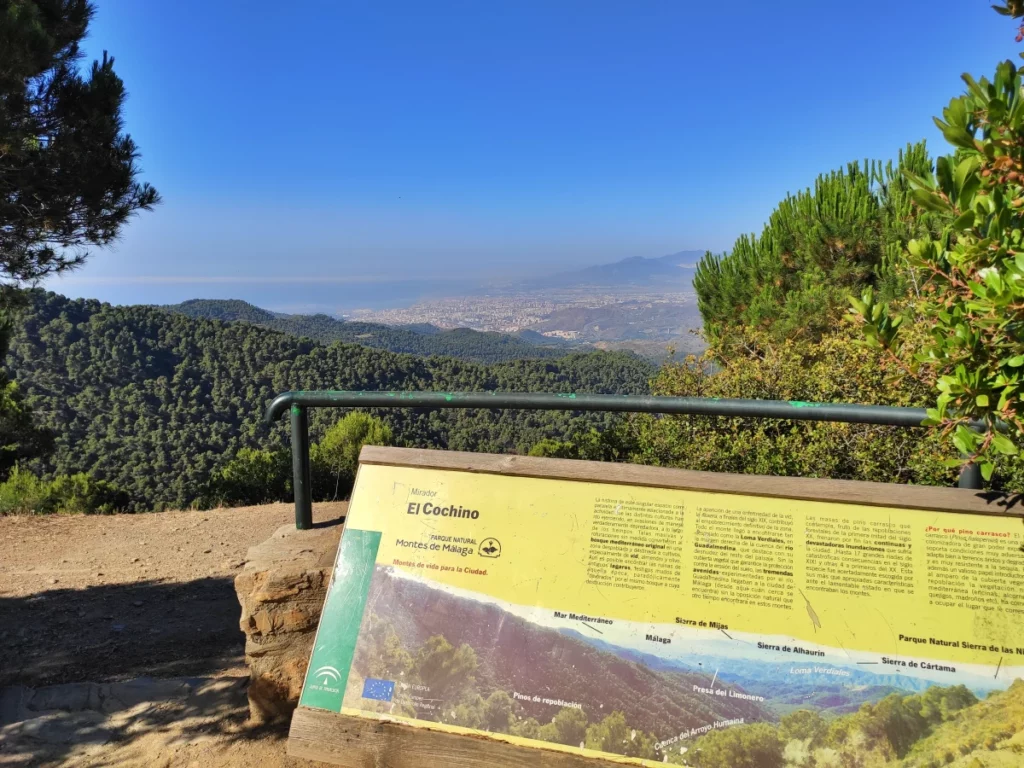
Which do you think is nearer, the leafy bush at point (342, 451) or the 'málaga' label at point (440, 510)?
the 'málaga' label at point (440, 510)

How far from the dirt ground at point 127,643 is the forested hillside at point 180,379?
9.22 m

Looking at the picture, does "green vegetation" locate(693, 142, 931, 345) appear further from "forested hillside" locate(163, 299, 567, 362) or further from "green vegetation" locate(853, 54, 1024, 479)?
"forested hillside" locate(163, 299, 567, 362)

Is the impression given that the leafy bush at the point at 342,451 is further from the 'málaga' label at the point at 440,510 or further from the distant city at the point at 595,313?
the 'málaga' label at the point at 440,510

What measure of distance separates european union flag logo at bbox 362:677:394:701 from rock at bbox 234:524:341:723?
49cm

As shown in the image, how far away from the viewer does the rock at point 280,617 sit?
229 centimetres

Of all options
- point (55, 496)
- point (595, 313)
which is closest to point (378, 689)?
point (55, 496)

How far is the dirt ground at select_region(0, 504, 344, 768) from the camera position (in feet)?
7.73

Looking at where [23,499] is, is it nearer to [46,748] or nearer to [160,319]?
[46,748]

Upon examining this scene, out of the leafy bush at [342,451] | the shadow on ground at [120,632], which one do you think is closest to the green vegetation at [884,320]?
the shadow on ground at [120,632]

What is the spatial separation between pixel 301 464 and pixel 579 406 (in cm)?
110

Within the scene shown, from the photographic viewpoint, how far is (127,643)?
11.7 ft

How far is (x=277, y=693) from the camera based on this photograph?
236cm

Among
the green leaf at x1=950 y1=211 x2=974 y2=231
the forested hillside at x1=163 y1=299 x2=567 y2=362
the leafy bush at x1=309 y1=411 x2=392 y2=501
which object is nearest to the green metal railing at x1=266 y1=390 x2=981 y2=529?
the green leaf at x1=950 y1=211 x2=974 y2=231

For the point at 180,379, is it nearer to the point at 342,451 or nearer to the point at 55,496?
the point at 55,496
